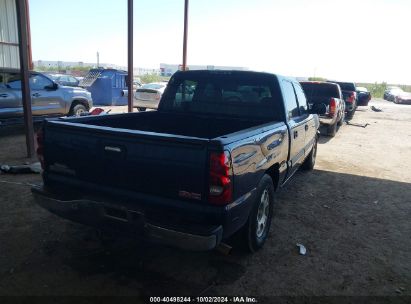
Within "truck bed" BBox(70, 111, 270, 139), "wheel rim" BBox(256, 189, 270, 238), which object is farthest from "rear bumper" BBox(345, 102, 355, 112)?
"wheel rim" BBox(256, 189, 270, 238)

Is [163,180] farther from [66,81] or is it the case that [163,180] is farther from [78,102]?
[66,81]

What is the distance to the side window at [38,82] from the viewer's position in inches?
396

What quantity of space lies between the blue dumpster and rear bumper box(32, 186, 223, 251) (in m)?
16.4

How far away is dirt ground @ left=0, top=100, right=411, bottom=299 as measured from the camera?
3129 mm

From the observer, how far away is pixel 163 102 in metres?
4.95

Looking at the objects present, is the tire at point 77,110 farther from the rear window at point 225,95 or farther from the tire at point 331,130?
the tire at point 331,130

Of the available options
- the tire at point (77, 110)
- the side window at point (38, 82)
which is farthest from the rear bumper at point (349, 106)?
the side window at point (38, 82)

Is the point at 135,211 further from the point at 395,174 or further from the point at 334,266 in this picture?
the point at 395,174

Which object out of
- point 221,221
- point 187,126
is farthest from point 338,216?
point 221,221

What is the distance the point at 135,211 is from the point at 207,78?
2.48 m

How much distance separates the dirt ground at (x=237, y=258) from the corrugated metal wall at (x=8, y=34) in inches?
416

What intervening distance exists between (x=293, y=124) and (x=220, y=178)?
7.52ft

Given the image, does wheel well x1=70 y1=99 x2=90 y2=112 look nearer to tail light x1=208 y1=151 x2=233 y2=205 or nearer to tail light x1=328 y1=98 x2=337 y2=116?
tail light x1=328 y1=98 x2=337 y2=116

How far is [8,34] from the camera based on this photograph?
13.9 metres
